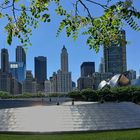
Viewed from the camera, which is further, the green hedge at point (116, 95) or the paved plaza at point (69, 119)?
the green hedge at point (116, 95)

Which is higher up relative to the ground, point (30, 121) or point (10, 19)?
point (10, 19)

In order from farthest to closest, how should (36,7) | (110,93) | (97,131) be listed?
Answer: (110,93)
(97,131)
(36,7)

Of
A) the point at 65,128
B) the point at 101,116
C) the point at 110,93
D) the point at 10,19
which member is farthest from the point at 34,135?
the point at 110,93

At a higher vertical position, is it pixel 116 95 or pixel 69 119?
pixel 69 119

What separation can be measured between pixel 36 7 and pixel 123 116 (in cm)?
4083

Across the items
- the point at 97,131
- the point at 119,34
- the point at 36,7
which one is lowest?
the point at 97,131

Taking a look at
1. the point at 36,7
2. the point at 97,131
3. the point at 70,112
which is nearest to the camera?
the point at 36,7

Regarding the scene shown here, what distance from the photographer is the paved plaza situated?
143ft

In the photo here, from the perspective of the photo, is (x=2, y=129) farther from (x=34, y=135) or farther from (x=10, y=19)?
(x=10, y=19)

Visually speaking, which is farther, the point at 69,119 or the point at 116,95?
the point at 116,95

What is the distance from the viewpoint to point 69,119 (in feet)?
150

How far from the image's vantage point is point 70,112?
47.9m

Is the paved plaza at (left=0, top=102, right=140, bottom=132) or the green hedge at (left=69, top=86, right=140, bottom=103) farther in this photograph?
the green hedge at (left=69, top=86, right=140, bottom=103)

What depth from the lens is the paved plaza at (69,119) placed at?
43.7 meters
